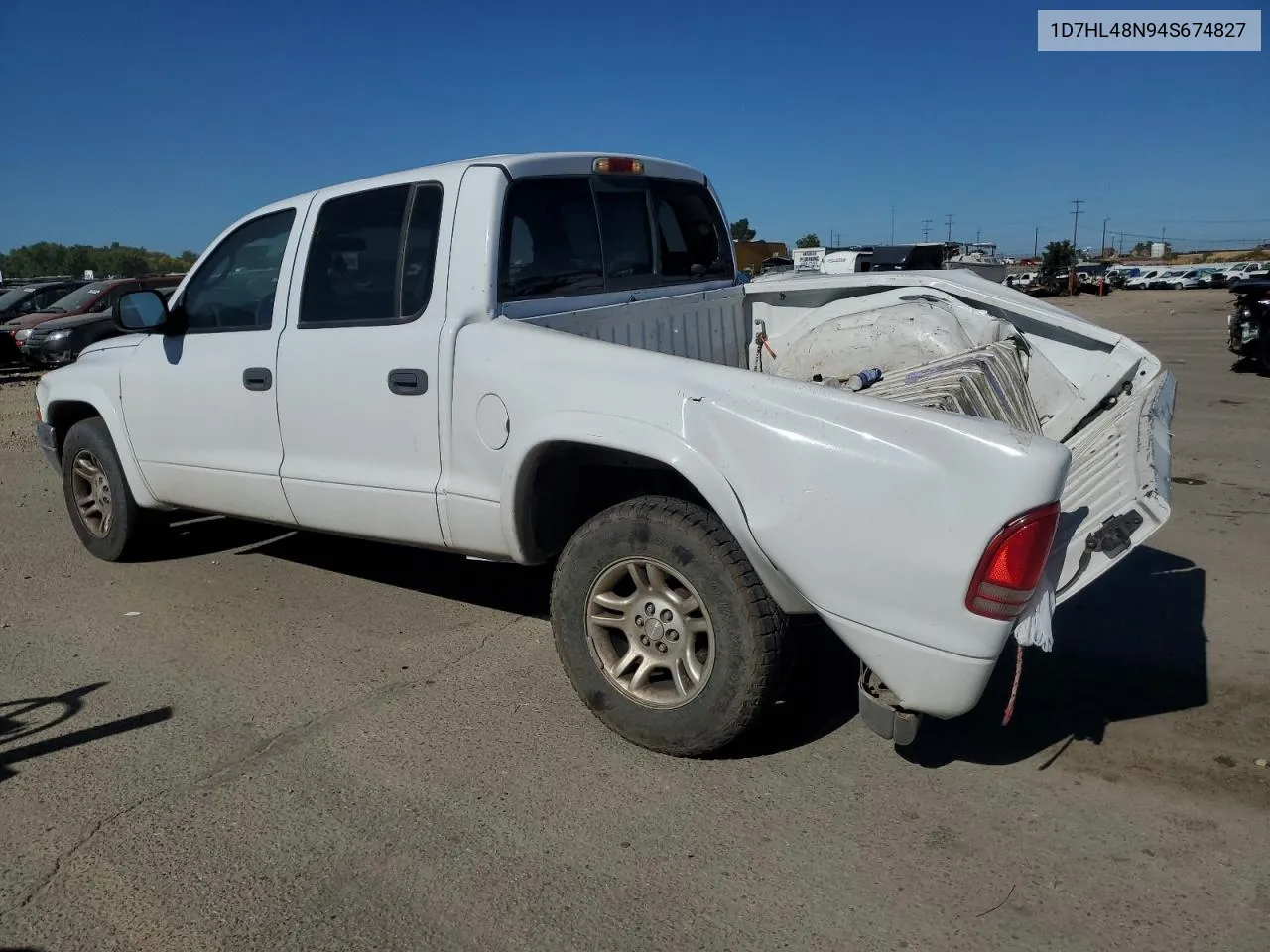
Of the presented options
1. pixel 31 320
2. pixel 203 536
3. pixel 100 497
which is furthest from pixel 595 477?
pixel 31 320

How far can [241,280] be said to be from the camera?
4914 millimetres

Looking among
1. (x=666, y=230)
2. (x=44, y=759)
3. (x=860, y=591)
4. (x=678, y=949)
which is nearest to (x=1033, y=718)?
(x=860, y=591)

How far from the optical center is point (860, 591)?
9.84ft

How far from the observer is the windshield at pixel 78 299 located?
19109mm

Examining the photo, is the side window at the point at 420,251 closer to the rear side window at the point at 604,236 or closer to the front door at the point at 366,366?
the front door at the point at 366,366

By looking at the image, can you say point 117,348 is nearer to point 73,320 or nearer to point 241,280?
point 241,280

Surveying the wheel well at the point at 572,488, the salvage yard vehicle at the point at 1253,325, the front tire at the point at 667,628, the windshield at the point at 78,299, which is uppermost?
the windshield at the point at 78,299

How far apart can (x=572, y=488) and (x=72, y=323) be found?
665 inches

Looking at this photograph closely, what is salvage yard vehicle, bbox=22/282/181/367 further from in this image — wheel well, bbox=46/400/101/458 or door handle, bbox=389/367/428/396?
door handle, bbox=389/367/428/396

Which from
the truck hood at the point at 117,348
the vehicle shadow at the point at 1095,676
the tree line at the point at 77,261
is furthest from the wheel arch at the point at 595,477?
the tree line at the point at 77,261

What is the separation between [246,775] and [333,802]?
0.39m

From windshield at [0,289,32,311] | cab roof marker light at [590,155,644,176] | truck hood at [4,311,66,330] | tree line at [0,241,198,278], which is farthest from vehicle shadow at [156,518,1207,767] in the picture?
tree line at [0,241,198,278]

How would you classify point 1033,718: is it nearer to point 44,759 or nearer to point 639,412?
point 639,412

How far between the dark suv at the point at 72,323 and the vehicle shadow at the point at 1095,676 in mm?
15607
